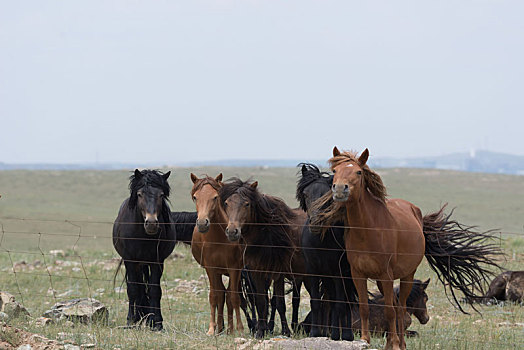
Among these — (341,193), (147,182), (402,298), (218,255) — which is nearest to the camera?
(341,193)

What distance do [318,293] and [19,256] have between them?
46.8ft

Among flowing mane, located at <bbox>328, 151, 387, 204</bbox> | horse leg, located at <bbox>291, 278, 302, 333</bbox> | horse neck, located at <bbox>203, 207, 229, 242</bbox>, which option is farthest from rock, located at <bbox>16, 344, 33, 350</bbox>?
Answer: horse leg, located at <bbox>291, 278, 302, 333</bbox>

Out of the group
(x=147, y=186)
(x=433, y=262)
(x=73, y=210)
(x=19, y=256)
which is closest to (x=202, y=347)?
(x=147, y=186)

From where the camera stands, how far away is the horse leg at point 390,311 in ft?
21.2

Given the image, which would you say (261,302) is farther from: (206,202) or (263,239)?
(206,202)

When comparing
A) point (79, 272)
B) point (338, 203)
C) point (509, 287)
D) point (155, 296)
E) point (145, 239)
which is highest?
point (338, 203)

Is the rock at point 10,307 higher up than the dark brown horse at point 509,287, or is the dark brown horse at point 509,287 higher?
the rock at point 10,307

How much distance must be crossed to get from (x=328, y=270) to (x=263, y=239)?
116 centimetres

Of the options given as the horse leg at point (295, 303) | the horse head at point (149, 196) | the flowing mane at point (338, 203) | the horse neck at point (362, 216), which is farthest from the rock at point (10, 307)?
the horse neck at point (362, 216)

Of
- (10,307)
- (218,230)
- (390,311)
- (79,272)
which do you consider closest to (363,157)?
(390,311)

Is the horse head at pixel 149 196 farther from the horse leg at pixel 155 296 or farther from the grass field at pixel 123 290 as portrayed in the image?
the grass field at pixel 123 290

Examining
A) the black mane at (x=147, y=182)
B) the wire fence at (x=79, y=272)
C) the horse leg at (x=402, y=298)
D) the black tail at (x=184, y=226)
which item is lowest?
the wire fence at (x=79, y=272)

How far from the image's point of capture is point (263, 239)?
8.18 metres

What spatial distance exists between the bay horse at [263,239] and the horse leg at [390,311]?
1504 mm
